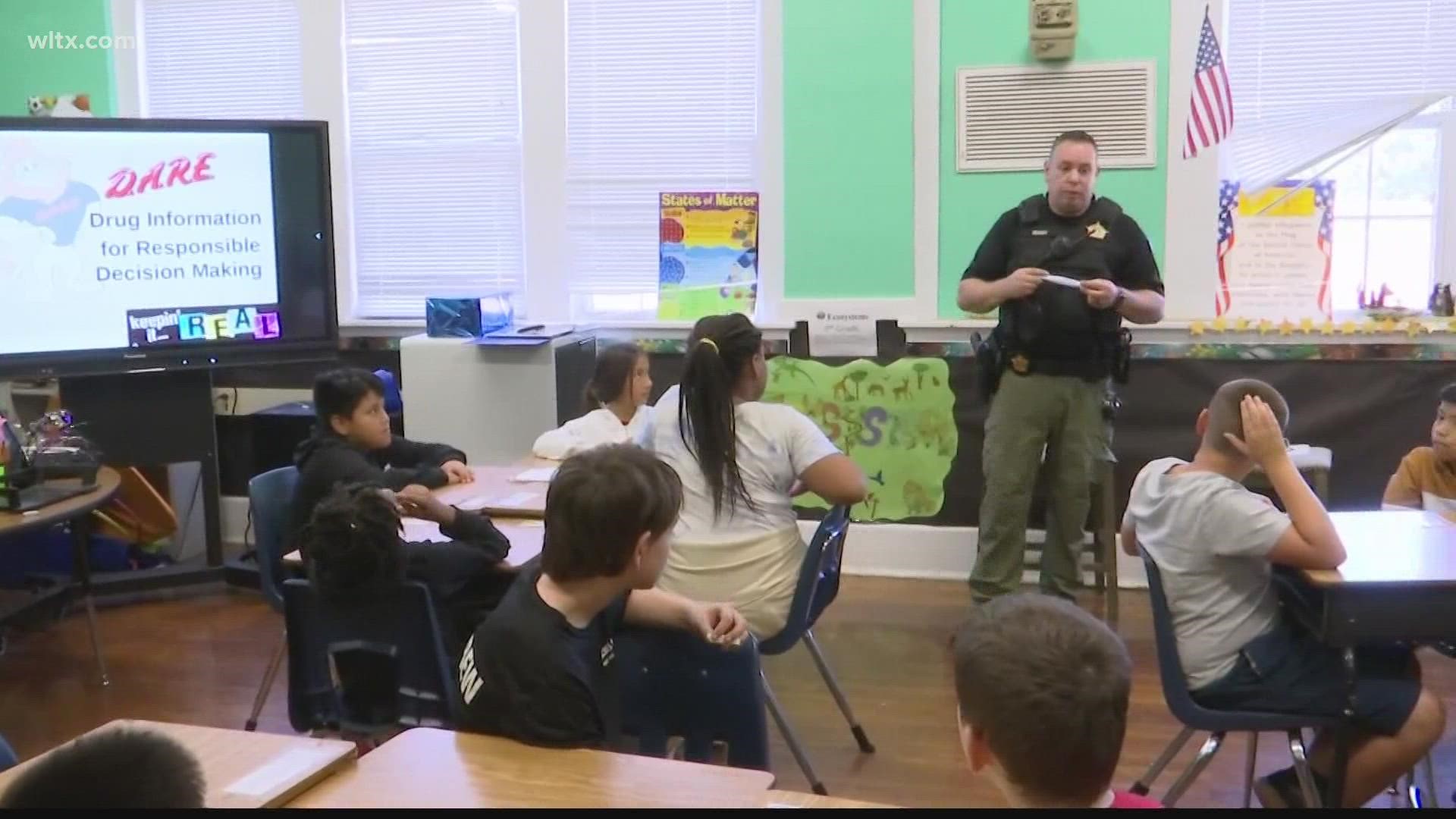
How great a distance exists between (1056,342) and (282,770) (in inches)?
119

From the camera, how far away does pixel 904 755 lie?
3.32 metres

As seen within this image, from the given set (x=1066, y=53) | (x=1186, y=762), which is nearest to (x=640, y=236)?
(x=1066, y=53)

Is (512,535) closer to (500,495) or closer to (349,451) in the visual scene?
(500,495)

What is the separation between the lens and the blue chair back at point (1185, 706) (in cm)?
246

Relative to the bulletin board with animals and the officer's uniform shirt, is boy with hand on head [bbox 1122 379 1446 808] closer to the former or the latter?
the officer's uniform shirt

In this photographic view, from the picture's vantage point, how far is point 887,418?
4.89 meters

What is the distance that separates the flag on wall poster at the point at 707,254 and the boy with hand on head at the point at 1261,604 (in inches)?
104

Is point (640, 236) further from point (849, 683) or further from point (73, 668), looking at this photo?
point (73, 668)

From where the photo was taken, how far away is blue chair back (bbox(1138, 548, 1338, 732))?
246cm

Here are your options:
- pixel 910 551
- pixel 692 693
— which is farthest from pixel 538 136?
pixel 692 693

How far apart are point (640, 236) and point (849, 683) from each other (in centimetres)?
210

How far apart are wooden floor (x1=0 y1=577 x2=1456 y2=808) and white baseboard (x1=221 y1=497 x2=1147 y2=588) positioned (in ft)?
0.27

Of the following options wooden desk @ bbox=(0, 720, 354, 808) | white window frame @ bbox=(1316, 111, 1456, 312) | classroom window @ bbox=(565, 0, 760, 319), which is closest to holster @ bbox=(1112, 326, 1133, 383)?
white window frame @ bbox=(1316, 111, 1456, 312)

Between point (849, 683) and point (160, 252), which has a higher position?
point (160, 252)
